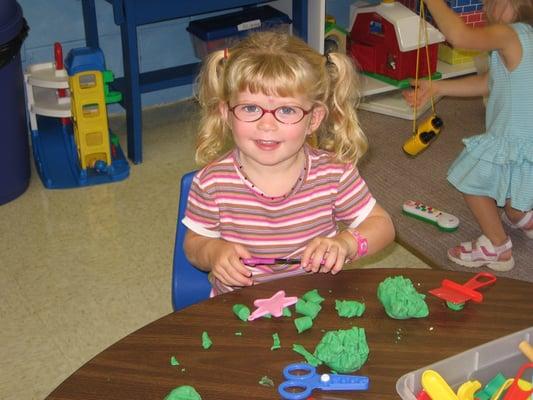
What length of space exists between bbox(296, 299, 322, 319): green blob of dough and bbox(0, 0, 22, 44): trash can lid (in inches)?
68.5

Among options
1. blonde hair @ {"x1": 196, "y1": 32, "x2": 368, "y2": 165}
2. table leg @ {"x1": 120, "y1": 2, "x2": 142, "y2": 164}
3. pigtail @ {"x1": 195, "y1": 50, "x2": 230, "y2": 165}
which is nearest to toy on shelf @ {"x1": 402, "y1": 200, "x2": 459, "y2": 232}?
table leg @ {"x1": 120, "y1": 2, "x2": 142, "y2": 164}

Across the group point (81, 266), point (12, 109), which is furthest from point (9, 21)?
point (81, 266)

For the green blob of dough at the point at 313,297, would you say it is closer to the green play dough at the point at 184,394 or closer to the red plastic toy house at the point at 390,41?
the green play dough at the point at 184,394

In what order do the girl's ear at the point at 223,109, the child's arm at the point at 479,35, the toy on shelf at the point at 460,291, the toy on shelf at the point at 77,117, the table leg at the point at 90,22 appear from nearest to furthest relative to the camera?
the toy on shelf at the point at 460,291 → the girl's ear at the point at 223,109 → the child's arm at the point at 479,35 → the toy on shelf at the point at 77,117 → the table leg at the point at 90,22

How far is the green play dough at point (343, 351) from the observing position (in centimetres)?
101

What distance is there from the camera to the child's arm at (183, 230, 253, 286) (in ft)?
4.04

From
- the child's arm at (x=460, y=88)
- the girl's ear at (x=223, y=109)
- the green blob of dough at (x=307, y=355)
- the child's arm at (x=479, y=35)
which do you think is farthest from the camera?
the child's arm at (x=460, y=88)

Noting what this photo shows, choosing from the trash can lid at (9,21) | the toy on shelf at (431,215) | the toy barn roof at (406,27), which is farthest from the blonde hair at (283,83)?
the toy barn roof at (406,27)

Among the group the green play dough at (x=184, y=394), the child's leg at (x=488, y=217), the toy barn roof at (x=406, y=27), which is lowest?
the child's leg at (x=488, y=217)

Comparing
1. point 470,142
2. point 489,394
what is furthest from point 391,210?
point 489,394

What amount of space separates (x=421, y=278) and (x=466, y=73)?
2587 mm

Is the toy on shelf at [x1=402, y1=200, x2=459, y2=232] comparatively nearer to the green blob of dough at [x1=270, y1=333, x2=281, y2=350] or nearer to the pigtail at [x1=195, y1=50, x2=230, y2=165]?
the pigtail at [x1=195, y1=50, x2=230, y2=165]

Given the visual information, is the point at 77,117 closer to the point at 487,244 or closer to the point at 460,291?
the point at 487,244

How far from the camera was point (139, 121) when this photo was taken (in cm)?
296
